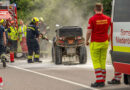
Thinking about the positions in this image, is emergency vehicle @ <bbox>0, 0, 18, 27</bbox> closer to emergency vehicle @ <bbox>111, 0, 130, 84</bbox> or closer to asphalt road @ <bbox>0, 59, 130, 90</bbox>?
asphalt road @ <bbox>0, 59, 130, 90</bbox>

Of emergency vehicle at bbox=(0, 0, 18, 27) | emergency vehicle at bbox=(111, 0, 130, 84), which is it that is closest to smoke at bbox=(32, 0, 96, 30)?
emergency vehicle at bbox=(0, 0, 18, 27)

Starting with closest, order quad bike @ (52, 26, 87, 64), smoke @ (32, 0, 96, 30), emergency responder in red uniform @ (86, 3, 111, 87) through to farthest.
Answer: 1. emergency responder in red uniform @ (86, 3, 111, 87)
2. quad bike @ (52, 26, 87, 64)
3. smoke @ (32, 0, 96, 30)

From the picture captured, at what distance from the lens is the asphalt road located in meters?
10.5

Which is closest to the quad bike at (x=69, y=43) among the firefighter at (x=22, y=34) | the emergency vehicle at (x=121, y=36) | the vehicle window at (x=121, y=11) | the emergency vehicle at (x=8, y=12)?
the firefighter at (x=22, y=34)

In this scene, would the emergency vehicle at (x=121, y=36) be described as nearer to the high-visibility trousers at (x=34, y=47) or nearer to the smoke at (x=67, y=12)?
the high-visibility trousers at (x=34, y=47)

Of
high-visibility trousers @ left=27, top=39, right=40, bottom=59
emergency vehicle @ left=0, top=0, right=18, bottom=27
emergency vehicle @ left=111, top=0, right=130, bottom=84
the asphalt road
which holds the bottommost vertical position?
the asphalt road

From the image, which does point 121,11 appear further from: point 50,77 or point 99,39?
point 50,77

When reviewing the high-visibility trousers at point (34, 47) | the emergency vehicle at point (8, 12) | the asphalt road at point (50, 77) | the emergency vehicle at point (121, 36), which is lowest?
the asphalt road at point (50, 77)

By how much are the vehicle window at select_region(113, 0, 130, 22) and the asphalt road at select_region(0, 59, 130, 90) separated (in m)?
1.77

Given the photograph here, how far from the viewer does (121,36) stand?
29.6 ft

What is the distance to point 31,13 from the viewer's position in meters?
37.4

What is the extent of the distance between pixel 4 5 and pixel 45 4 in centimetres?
1025

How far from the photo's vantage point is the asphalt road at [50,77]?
414 inches

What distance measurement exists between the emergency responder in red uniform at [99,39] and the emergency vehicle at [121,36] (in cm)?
85
